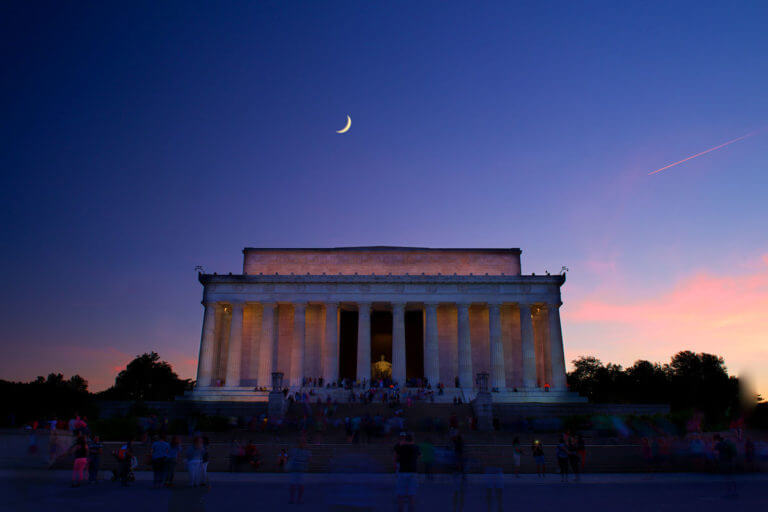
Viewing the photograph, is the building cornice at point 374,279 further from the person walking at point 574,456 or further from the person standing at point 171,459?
the person standing at point 171,459

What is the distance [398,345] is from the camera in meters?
52.0

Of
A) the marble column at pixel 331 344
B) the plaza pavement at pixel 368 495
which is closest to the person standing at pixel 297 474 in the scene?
the plaza pavement at pixel 368 495

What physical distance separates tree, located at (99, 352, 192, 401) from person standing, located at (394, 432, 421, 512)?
7720cm

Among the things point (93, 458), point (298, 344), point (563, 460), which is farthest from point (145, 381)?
point (563, 460)

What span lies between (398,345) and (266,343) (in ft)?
40.6

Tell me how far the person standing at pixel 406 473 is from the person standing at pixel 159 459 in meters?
8.94

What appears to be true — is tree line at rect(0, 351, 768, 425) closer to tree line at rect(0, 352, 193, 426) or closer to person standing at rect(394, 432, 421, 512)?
tree line at rect(0, 352, 193, 426)

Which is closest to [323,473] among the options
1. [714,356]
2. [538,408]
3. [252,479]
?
[252,479]

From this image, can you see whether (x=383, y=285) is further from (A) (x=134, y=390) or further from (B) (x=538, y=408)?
(A) (x=134, y=390)

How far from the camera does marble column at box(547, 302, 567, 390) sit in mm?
51188

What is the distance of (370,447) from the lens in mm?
27766

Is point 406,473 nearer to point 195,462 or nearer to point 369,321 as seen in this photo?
point 195,462

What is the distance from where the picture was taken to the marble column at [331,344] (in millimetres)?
51406

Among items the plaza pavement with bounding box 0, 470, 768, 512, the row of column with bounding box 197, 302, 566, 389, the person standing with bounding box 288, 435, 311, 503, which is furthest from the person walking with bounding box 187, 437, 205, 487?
the row of column with bounding box 197, 302, 566, 389
